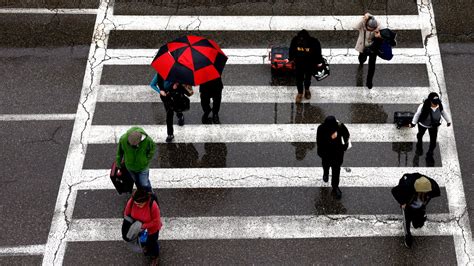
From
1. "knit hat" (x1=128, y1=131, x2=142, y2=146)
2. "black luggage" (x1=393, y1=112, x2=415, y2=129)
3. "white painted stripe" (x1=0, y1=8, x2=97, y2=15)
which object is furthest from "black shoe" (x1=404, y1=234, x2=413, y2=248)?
"white painted stripe" (x1=0, y1=8, x2=97, y2=15)

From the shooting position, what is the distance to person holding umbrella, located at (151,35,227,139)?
9555 mm

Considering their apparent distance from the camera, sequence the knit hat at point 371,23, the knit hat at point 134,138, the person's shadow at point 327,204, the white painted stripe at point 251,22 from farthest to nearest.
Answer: the white painted stripe at point 251,22, the knit hat at point 371,23, the person's shadow at point 327,204, the knit hat at point 134,138

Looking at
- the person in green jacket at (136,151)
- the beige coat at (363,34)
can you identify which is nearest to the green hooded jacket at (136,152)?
the person in green jacket at (136,151)

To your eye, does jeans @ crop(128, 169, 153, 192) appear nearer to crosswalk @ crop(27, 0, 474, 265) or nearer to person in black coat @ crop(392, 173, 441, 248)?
crosswalk @ crop(27, 0, 474, 265)

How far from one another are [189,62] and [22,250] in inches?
161

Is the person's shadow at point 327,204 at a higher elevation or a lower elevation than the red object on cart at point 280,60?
lower

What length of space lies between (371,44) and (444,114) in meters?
2.13

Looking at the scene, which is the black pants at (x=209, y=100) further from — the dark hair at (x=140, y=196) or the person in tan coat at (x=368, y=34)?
the dark hair at (x=140, y=196)

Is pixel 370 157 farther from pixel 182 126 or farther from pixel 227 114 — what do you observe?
pixel 182 126

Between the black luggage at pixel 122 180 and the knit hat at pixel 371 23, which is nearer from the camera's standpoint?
the black luggage at pixel 122 180

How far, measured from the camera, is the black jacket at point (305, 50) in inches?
403

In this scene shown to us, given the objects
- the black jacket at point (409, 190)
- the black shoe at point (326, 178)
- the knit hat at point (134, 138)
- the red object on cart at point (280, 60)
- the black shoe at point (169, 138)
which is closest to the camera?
the black jacket at point (409, 190)

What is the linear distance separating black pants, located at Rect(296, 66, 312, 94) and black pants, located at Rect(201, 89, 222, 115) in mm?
1546

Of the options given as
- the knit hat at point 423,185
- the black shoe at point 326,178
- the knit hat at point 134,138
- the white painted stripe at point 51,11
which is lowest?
the black shoe at point 326,178
